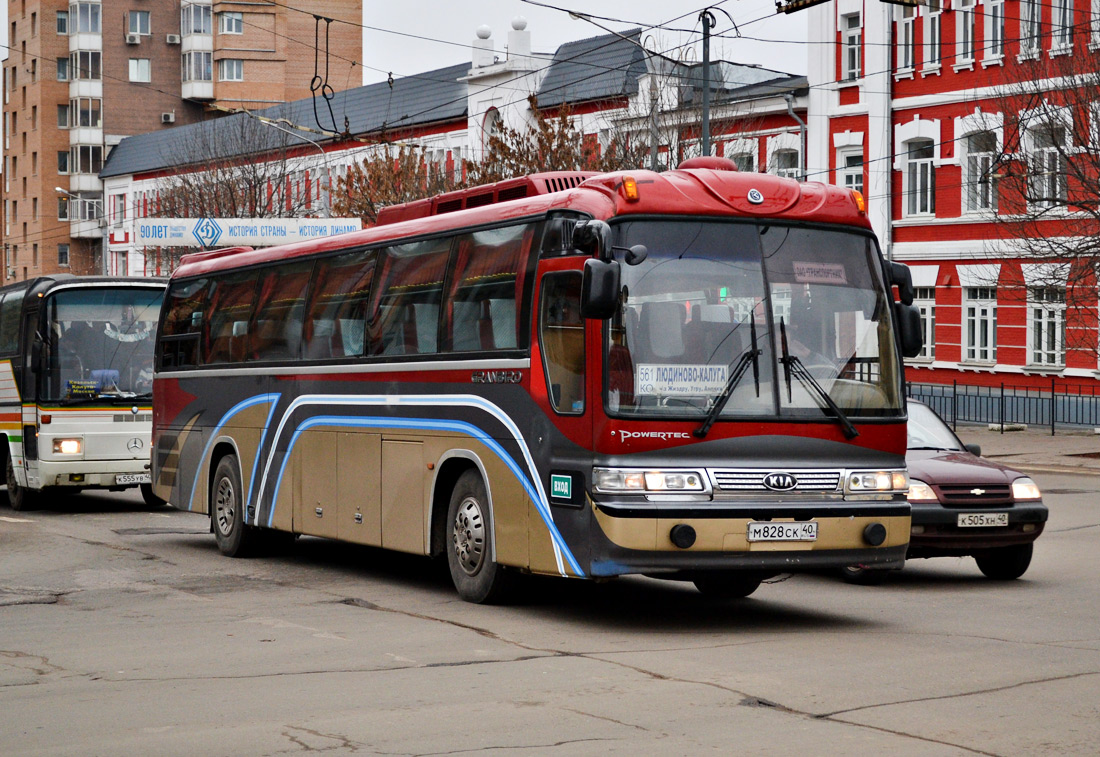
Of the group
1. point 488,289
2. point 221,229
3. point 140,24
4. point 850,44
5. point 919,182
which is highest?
point 140,24

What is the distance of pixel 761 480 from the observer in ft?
33.6

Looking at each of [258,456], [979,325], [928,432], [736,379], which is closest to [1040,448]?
[979,325]

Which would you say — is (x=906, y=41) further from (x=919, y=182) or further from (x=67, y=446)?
(x=67, y=446)

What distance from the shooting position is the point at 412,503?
12359 mm

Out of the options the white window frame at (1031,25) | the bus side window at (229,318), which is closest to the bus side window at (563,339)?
the bus side window at (229,318)

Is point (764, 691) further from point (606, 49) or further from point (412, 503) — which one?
point (606, 49)

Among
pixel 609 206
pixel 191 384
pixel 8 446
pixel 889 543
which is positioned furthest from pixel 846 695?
pixel 8 446

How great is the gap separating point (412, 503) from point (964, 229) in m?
32.4

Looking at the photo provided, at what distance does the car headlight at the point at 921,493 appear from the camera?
13.1 meters

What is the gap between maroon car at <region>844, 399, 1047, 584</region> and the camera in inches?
512

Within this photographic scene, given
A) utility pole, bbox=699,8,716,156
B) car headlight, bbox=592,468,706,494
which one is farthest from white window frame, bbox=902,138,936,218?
car headlight, bbox=592,468,706,494

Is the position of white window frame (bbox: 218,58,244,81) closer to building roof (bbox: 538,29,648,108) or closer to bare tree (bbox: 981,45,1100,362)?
building roof (bbox: 538,29,648,108)

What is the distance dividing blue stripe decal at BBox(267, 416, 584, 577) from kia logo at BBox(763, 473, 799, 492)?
1.32m

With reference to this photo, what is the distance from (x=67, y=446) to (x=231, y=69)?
7383cm
